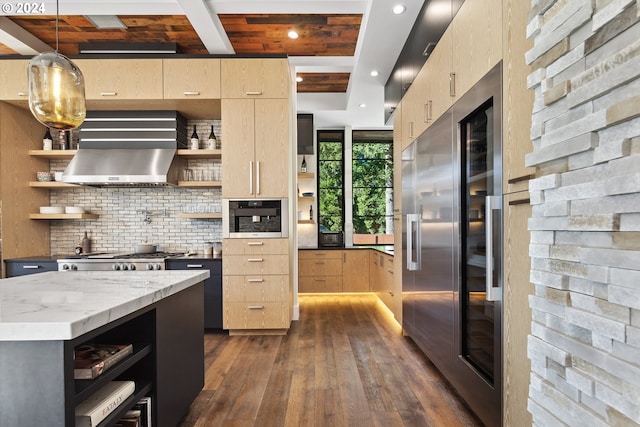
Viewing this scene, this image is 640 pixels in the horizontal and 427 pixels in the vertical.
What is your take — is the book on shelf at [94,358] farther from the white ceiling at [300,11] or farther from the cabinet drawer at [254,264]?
the white ceiling at [300,11]

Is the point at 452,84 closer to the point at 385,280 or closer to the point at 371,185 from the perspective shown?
the point at 385,280

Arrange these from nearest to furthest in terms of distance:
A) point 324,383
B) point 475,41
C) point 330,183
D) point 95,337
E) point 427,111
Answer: point 95,337 < point 475,41 < point 324,383 < point 427,111 < point 330,183

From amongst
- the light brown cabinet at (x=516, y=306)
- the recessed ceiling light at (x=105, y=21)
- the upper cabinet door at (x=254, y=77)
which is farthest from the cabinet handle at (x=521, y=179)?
the recessed ceiling light at (x=105, y=21)

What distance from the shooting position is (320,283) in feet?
19.6

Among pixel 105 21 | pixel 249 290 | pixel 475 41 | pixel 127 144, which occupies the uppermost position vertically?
pixel 105 21

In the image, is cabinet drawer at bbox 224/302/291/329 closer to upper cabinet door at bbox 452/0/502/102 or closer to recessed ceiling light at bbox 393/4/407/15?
upper cabinet door at bbox 452/0/502/102

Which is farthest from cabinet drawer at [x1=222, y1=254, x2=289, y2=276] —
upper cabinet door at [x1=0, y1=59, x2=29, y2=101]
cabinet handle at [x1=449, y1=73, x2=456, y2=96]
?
upper cabinet door at [x1=0, y1=59, x2=29, y2=101]

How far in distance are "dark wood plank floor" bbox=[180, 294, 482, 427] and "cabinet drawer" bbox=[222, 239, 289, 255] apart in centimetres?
89

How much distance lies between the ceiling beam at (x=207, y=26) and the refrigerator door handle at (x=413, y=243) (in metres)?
2.61

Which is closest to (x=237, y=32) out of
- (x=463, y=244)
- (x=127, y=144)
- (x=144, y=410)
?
(x=127, y=144)

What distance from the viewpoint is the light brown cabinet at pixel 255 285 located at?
386 cm

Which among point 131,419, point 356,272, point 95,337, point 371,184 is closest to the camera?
point 131,419

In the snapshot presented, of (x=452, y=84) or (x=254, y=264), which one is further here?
(x=254, y=264)

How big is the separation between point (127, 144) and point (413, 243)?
129 inches
